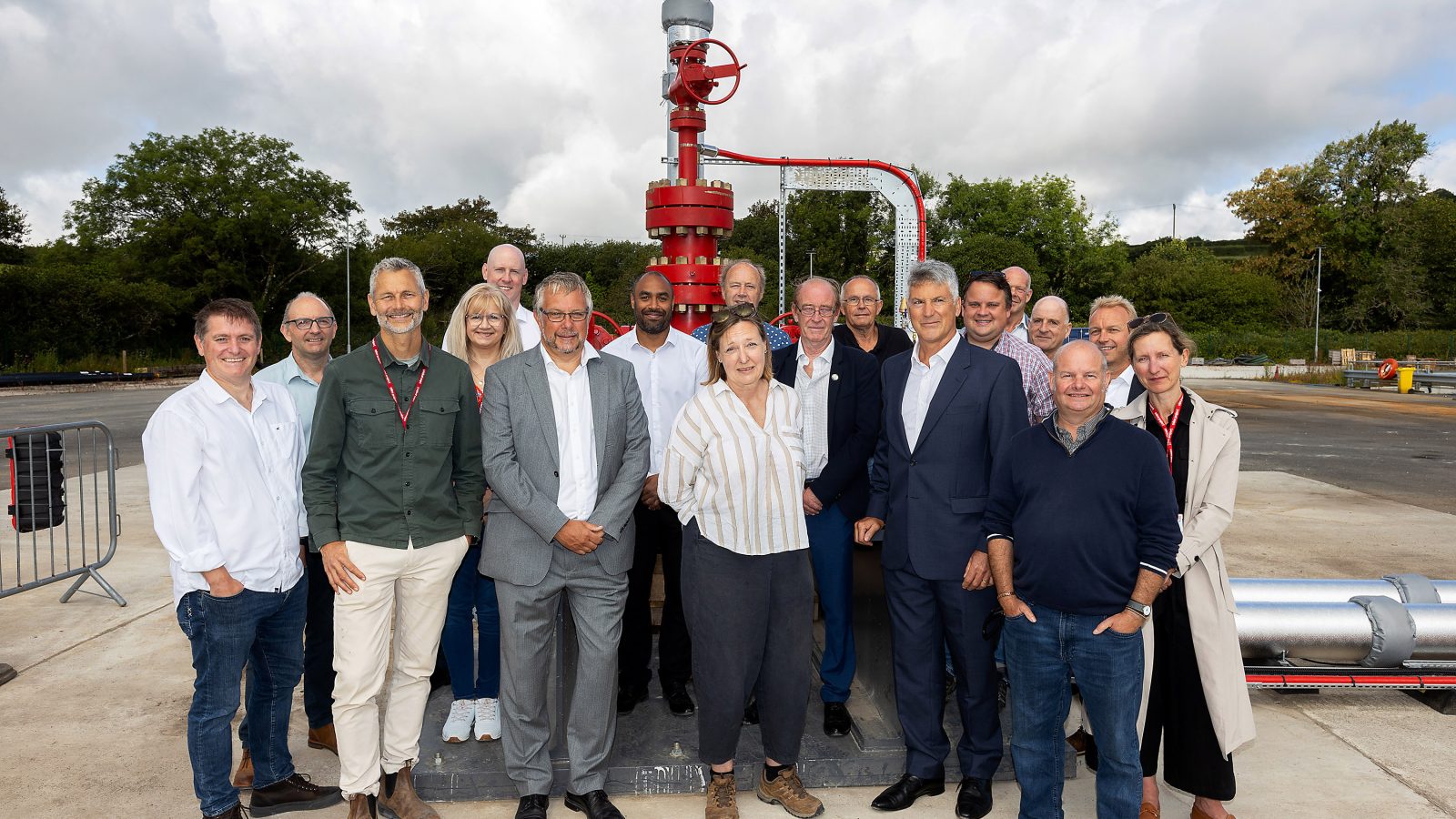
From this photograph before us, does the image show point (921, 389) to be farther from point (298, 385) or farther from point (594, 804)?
point (298, 385)

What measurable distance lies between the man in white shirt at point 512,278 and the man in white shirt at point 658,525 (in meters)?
0.52

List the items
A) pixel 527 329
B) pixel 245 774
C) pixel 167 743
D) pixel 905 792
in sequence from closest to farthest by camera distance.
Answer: pixel 905 792
pixel 245 774
pixel 167 743
pixel 527 329

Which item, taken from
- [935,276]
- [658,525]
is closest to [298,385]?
[658,525]

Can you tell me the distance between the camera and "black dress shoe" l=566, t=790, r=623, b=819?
3218 mm

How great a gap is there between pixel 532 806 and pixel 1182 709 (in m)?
2.38

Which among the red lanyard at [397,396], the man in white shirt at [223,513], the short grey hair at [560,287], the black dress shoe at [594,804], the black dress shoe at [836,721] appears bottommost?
the black dress shoe at [594,804]

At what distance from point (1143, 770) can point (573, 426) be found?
8.18 ft

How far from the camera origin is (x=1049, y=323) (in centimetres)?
459

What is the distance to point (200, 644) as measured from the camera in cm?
302

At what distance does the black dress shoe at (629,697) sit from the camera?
13.1 ft

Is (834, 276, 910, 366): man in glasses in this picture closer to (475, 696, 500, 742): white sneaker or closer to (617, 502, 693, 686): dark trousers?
(617, 502, 693, 686): dark trousers

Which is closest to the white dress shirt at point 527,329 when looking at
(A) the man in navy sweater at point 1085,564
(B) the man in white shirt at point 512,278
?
(B) the man in white shirt at point 512,278

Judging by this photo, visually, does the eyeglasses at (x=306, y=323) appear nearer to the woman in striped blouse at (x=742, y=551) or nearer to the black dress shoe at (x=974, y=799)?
the woman in striped blouse at (x=742, y=551)

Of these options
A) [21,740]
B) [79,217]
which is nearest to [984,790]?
[21,740]
